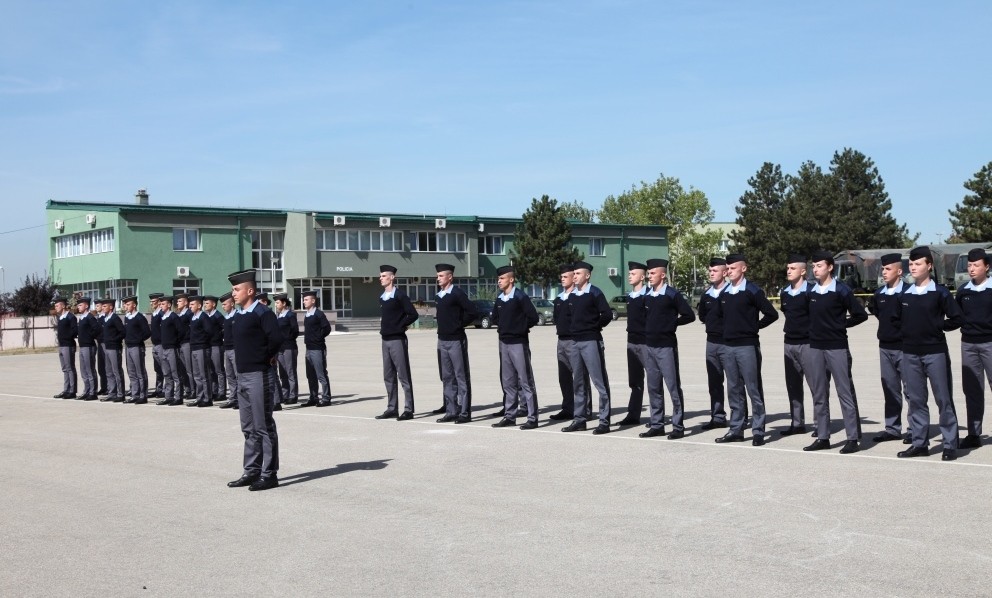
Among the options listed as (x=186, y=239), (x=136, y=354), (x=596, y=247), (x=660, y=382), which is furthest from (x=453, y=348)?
(x=596, y=247)

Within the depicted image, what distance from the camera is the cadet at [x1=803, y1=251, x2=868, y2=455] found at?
34.3 feet

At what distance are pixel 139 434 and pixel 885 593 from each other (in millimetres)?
10780

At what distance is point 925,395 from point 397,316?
7501mm

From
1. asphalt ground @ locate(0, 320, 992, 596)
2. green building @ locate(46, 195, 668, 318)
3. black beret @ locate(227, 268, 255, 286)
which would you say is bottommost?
asphalt ground @ locate(0, 320, 992, 596)

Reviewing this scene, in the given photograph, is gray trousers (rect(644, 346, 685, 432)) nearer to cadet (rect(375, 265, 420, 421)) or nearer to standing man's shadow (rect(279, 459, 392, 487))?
standing man's shadow (rect(279, 459, 392, 487))

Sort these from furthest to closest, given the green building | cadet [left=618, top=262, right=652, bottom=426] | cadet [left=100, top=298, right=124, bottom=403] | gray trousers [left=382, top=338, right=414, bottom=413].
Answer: the green building → cadet [left=100, top=298, right=124, bottom=403] → gray trousers [left=382, top=338, right=414, bottom=413] → cadet [left=618, top=262, right=652, bottom=426]

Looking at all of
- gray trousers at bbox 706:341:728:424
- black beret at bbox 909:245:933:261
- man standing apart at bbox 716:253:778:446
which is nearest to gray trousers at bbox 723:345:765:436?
man standing apart at bbox 716:253:778:446

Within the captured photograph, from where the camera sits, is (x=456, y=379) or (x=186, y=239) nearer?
(x=456, y=379)

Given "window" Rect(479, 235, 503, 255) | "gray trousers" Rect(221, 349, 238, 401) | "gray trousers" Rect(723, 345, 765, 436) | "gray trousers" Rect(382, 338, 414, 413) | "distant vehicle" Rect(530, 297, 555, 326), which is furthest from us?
"window" Rect(479, 235, 503, 255)

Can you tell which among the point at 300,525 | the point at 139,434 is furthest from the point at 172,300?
the point at 300,525

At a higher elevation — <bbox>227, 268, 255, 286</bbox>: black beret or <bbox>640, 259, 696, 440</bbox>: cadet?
<bbox>227, 268, 255, 286</bbox>: black beret

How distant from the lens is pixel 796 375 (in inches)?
452

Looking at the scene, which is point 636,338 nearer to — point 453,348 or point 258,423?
point 453,348

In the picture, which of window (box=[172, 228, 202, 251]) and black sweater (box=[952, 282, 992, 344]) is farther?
window (box=[172, 228, 202, 251])
